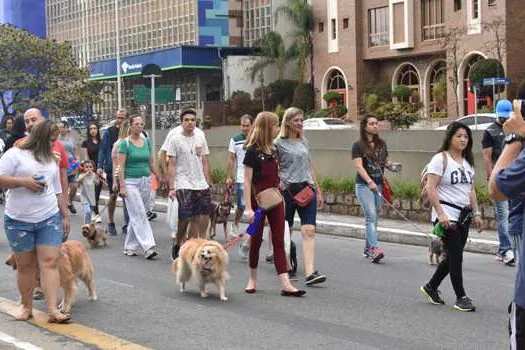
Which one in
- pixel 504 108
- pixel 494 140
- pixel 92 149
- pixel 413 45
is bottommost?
pixel 92 149

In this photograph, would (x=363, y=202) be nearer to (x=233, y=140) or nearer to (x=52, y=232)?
(x=233, y=140)

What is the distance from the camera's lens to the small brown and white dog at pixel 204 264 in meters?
8.48

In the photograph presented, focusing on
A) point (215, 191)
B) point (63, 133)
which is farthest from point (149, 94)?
point (63, 133)

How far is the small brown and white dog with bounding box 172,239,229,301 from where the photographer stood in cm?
848

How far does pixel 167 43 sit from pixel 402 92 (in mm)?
24018

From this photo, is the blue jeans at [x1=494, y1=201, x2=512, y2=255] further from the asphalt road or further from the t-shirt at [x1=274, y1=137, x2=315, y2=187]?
the t-shirt at [x1=274, y1=137, x2=315, y2=187]

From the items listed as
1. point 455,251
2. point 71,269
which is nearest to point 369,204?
point 455,251

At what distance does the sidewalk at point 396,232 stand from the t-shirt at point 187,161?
12.6 ft

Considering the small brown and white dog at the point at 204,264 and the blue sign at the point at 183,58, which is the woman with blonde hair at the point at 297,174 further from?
the blue sign at the point at 183,58

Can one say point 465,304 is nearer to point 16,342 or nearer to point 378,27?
point 16,342

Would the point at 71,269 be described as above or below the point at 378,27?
below

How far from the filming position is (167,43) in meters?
68.3

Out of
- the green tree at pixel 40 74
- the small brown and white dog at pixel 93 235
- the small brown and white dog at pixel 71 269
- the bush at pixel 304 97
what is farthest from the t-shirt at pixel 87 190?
the bush at pixel 304 97

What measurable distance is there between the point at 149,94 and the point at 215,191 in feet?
15.8
